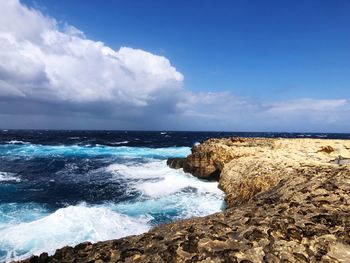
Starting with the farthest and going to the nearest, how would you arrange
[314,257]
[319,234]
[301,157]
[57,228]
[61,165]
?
[61,165] < [301,157] < [57,228] < [319,234] < [314,257]

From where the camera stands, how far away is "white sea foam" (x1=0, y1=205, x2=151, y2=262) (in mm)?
11859

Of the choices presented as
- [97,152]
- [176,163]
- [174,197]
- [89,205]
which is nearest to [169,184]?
[174,197]

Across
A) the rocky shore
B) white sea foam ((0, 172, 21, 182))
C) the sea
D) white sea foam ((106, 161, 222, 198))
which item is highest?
the rocky shore

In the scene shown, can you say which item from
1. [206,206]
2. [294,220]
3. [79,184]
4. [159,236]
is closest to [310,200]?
[294,220]

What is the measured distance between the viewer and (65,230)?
13.6 m

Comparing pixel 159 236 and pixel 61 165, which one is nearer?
pixel 159 236

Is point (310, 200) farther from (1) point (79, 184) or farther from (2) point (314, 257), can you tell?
(1) point (79, 184)

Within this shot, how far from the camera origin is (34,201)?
20.4m

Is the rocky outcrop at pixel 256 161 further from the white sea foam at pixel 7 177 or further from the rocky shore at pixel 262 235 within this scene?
the white sea foam at pixel 7 177

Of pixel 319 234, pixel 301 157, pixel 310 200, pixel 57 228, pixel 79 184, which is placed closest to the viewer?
pixel 319 234

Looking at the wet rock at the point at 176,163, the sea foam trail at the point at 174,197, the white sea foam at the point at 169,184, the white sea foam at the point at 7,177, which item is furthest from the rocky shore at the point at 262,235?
the white sea foam at the point at 7,177

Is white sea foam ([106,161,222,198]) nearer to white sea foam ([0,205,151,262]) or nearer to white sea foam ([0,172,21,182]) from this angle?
white sea foam ([0,205,151,262])

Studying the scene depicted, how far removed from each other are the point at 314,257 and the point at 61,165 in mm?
37160

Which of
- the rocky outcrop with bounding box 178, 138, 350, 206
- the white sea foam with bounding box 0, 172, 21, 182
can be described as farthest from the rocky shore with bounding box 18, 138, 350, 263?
the white sea foam with bounding box 0, 172, 21, 182
